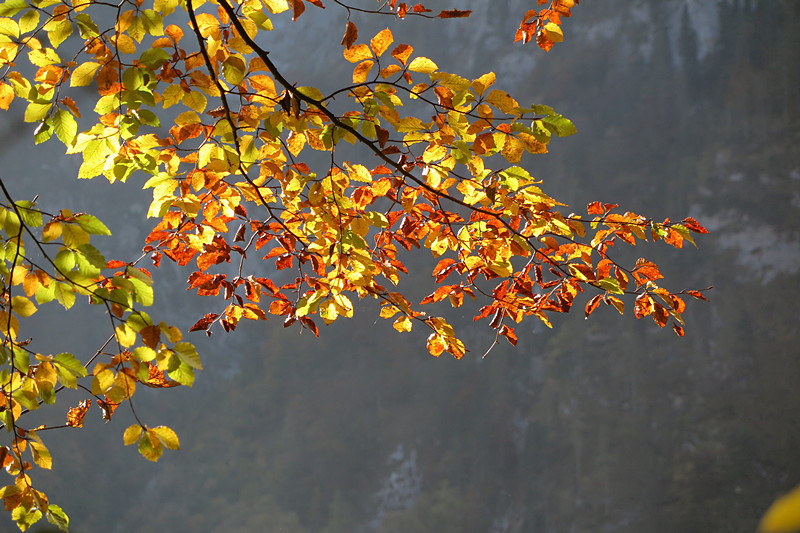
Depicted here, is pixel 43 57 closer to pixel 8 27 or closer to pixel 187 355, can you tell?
pixel 8 27

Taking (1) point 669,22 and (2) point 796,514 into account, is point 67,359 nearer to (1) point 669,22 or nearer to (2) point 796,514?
(2) point 796,514

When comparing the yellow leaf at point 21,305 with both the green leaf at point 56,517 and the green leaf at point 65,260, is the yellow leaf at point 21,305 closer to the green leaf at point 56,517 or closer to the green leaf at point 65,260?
the green leaf at point 65,260

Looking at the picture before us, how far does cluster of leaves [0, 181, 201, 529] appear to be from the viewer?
2.09ft

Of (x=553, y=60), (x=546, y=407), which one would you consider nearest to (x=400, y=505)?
(x=546, y=407)

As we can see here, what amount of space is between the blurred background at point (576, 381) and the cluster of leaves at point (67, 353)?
389cm

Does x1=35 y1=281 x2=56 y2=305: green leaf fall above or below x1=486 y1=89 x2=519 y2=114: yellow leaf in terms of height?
below

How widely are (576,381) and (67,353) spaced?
4224 mm

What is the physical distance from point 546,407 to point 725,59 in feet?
10.2

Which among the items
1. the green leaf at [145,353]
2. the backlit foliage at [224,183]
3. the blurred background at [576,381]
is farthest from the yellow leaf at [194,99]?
the blurred background at [576,381]

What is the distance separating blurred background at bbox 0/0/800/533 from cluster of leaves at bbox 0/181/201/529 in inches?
153

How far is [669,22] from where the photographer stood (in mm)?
5156

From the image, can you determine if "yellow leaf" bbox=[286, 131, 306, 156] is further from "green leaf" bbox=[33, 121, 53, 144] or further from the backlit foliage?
"green leaf" bbox=[33, 121, 53, 144]

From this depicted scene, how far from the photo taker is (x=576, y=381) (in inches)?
178

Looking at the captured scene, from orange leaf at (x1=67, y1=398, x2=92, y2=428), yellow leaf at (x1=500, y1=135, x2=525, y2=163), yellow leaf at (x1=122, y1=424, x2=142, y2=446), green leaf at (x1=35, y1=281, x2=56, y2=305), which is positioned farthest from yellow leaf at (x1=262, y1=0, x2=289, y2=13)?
orange leaf at (x1=67, y1=398, x2=92, y2=428)
